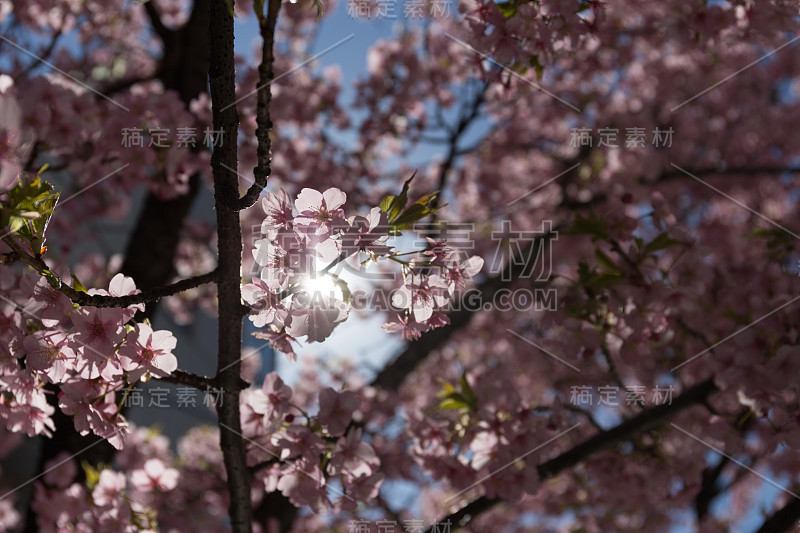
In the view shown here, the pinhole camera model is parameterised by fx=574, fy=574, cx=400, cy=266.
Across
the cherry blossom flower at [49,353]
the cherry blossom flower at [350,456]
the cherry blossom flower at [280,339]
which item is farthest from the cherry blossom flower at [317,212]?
the cherry blossom flower at [350,456]

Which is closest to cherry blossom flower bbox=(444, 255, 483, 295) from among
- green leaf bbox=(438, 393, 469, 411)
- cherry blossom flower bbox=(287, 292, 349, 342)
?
cherry blossom flower bbox=(287, 292, 349, 342)

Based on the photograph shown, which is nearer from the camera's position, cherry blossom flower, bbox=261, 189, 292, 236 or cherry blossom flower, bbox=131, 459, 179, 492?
cherry blossom flower, bbox=261, 189, 292, 236

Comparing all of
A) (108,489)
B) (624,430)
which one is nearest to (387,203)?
(624,430)

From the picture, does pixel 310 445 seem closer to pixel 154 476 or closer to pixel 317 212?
pixel 317 212

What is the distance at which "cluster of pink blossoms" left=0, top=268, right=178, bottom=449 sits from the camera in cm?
147

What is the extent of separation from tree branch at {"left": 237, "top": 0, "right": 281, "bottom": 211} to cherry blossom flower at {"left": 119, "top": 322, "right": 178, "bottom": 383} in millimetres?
450

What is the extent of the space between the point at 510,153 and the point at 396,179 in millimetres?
2134

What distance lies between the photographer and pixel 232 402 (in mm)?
1750

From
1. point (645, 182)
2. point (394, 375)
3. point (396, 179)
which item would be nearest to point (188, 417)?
point (396, 179)

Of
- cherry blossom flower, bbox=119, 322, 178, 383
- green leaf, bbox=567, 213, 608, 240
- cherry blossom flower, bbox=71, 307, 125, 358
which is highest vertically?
cherry blossom flower, bbox=71, 307, 125, 358

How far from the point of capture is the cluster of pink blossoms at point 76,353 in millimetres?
1469

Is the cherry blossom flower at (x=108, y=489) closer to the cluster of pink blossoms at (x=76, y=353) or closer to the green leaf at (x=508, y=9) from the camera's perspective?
the cluster of pink blossoms at (x=76, y=353)

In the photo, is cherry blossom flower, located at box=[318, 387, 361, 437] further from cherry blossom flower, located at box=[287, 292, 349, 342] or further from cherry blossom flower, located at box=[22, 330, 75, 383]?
Result: cherry blossom flower, located at box=[22, 330, 75, 383]

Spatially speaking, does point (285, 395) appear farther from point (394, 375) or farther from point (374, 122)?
point (374, 122)
